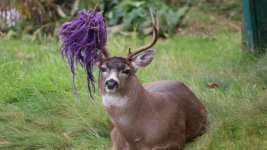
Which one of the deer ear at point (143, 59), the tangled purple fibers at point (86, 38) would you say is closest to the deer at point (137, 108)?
the deer ear at point (143, 59)

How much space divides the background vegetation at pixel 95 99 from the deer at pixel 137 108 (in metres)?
0.28

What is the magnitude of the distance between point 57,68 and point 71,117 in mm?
1467

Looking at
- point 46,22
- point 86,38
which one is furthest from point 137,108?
point 46,22

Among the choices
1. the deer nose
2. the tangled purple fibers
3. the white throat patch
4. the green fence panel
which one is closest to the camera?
the deer nose

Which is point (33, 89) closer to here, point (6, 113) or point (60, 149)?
point (6, 113)

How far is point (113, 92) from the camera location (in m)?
5.93

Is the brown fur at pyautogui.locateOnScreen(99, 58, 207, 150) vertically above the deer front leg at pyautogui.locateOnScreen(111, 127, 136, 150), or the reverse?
the brown fur at pyautogui.locateOnScreen(99, 58, 207, 150)

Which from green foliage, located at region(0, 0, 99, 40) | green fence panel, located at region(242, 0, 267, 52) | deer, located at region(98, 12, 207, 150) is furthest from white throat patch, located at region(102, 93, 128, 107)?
green foliage, located at region(0, 0, 99, 40)

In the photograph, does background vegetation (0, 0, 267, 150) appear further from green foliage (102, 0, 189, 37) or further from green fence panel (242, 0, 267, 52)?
green foliage (102, 0, 189, 37)

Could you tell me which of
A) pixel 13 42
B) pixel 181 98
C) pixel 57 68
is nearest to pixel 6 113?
pixel 57 68

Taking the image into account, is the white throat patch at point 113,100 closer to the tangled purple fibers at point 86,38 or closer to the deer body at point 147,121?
the deer body at point 147,121

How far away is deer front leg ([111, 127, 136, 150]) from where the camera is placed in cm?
620

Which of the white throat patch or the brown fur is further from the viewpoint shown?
the brown fur

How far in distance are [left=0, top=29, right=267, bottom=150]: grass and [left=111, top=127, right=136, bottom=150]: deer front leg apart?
0.44 m
